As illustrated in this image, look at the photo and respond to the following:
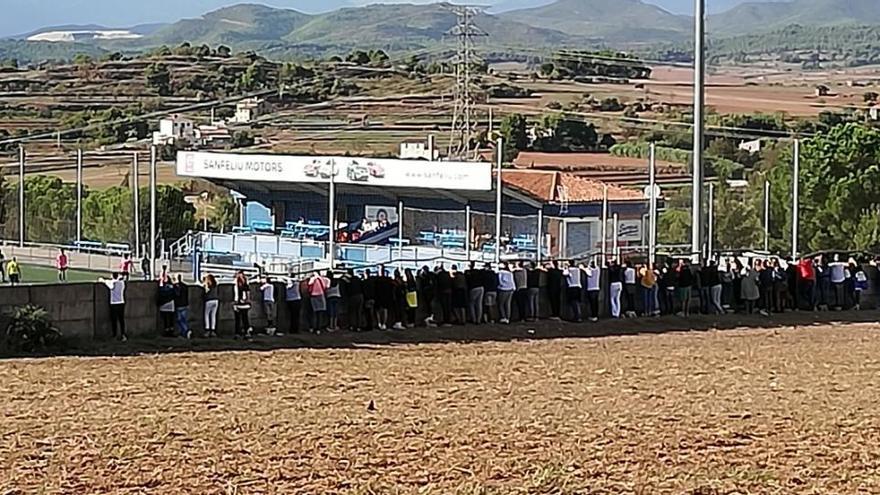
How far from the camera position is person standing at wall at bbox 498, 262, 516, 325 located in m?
30.6

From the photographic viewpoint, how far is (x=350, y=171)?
238 feet

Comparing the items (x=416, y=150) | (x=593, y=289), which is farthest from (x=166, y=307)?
(x=416, y=150)

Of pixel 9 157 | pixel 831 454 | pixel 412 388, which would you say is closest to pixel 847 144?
pixel 412 388

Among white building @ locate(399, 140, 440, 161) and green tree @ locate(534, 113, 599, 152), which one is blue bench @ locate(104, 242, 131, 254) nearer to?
white building @ locate(399, 140, 440, 161)

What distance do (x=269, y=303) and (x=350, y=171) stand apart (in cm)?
4467

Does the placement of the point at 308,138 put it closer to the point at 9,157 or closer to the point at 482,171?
the point at 9,157

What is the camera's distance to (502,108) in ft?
532

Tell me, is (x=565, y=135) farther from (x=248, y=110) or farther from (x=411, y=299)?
(x=411, y=299)

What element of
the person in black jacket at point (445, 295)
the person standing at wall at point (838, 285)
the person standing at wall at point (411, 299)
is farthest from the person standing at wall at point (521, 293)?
the person standing at wall at point (838, 285)

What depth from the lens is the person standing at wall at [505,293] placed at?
100 ft

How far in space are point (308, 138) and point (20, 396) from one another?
12493cm

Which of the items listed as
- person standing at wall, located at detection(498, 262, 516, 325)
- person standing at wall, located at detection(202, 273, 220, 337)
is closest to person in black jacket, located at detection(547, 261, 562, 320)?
person standing at wall, located at detection(498, 262, 516, 325)

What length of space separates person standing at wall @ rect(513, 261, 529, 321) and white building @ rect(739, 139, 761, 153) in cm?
9819

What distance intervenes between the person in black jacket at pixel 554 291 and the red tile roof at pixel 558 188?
36945 mm
